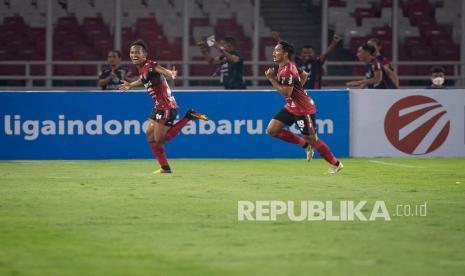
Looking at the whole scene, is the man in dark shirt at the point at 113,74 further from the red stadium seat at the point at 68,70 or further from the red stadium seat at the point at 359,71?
the red stadium seat at the point at 359,71

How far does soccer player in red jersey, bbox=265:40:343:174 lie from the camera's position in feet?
51.2

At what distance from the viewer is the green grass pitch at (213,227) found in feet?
25.4

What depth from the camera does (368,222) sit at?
32.9ft

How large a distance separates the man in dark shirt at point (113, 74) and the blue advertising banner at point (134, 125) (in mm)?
1108

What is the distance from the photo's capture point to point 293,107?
1592cm

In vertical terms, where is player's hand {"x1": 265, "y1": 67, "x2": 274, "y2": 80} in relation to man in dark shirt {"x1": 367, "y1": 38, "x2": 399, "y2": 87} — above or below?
above

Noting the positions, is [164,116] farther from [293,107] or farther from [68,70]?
[68,70]

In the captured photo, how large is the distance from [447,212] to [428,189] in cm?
256

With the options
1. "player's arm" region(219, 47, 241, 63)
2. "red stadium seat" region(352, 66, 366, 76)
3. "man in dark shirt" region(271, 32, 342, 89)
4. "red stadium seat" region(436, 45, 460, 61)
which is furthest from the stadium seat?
"player's arm" region(219, 47, 241, 63)

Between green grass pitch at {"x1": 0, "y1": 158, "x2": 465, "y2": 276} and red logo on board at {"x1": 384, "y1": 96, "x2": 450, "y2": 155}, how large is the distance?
3971mm

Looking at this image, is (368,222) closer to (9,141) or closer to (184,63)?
(9,141)

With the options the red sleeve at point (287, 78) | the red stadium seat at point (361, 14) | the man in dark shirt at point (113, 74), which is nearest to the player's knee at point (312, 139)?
the red sleeve at point (287, 78)

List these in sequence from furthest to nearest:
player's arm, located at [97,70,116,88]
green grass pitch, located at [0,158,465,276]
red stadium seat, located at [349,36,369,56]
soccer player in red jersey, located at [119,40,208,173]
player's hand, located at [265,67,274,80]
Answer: red stadium seat, located at [349,36,369,56], player's arm, located at [97,70,116,88], soccer player in red jersey, located at [119,40,208,173], player's hand, located at [265,67,274,80], green grass pitch, located at [0,158,465,276]

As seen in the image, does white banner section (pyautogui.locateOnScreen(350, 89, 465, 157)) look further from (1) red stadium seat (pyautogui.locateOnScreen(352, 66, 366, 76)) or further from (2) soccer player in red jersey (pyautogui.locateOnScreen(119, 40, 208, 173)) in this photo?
(1) red stadium seat (pyautogui.locateOnScreen(352, 66, 366, 76))
